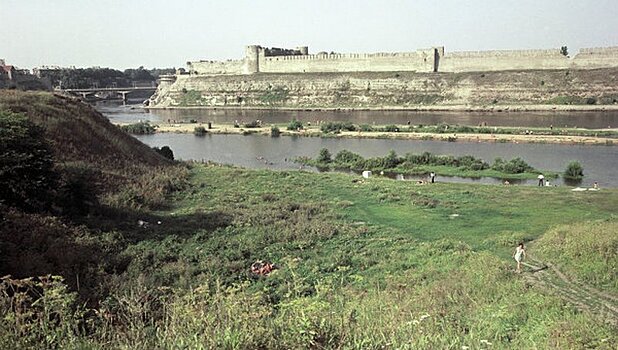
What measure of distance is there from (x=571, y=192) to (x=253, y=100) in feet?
220

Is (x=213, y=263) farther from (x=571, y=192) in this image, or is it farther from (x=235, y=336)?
(x=571, y=192)

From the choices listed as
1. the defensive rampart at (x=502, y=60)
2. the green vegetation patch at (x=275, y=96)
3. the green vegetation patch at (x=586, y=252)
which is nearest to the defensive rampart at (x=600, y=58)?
the defensive rampart at (x=502, y=60)

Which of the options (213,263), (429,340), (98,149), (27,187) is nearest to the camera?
(429,340)

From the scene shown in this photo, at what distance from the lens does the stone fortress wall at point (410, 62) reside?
68.2 m

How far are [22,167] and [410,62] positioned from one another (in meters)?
73.3

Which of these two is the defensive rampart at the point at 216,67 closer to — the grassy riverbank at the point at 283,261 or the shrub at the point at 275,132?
the shrub at the point at 275,132

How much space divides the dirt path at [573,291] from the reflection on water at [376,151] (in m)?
16.9

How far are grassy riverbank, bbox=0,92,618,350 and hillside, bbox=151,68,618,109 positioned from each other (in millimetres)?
Result: 49556

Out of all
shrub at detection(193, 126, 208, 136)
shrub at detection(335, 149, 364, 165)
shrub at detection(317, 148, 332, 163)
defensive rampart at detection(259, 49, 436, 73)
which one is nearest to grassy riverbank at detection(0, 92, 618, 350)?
shrub at detection(335, 149, 364, 165)

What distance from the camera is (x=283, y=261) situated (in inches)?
392

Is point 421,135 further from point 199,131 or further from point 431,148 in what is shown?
point 199,131

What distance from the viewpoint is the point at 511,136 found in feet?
126

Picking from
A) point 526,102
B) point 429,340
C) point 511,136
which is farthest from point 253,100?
point 429,340

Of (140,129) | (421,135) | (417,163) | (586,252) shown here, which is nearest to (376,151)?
(417,163)
